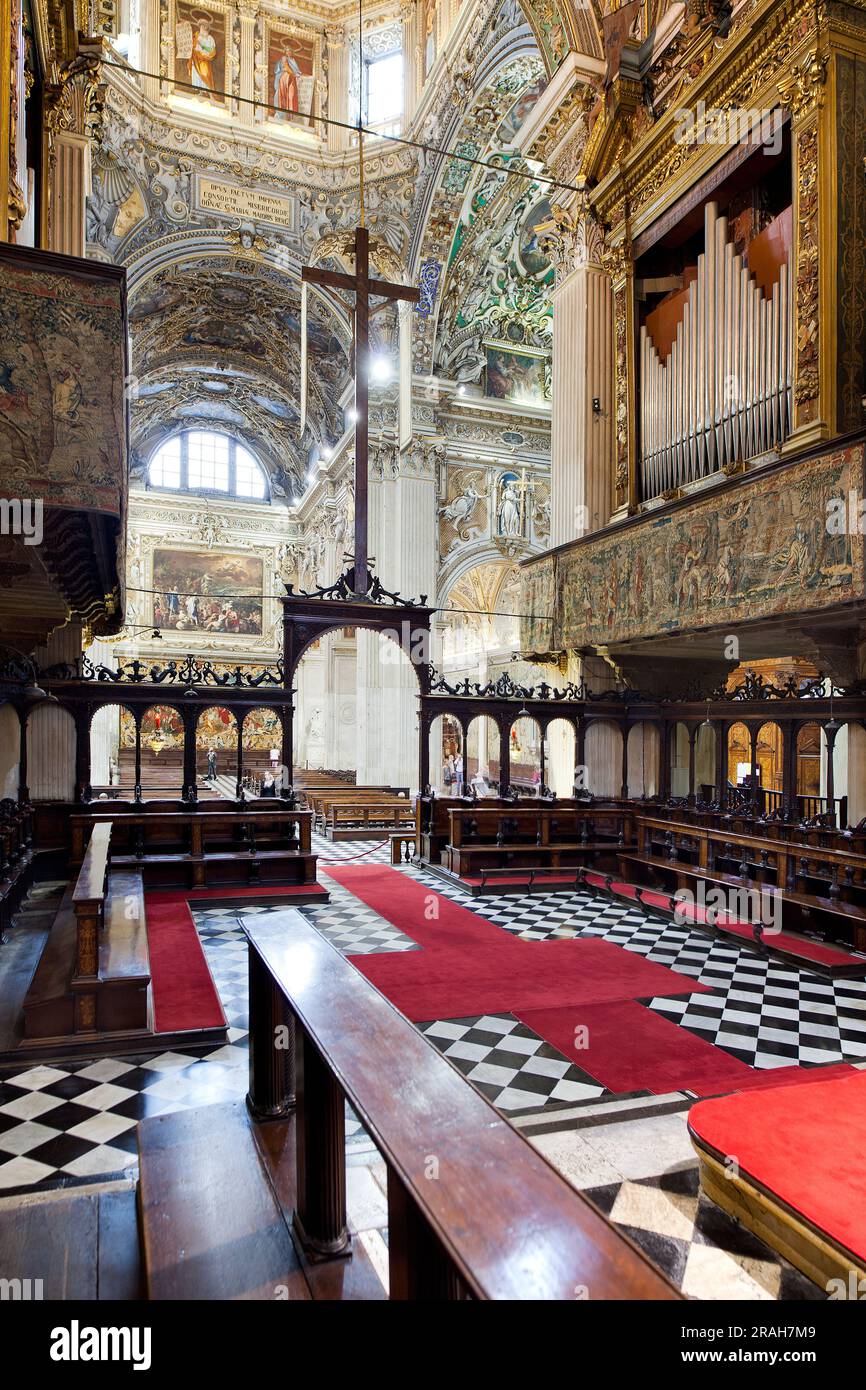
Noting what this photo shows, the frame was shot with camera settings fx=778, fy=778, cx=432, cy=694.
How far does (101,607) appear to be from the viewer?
277 inches

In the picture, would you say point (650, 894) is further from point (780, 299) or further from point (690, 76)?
point (690, 76)

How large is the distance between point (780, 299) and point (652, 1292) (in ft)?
29.9

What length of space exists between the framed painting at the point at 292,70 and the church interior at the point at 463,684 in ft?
0.33

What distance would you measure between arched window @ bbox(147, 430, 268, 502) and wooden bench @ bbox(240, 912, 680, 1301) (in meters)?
28.2

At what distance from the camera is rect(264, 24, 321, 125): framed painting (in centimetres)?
1650

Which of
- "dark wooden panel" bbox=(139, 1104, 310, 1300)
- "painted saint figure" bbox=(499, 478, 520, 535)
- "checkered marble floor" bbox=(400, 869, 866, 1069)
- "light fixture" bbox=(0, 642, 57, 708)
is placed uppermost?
"painted saint figure" bbox=(499, 478, 520, 535)

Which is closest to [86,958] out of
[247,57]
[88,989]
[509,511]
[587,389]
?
[88,989]

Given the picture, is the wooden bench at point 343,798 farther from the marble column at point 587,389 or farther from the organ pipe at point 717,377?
the organ pipe at point 717,377

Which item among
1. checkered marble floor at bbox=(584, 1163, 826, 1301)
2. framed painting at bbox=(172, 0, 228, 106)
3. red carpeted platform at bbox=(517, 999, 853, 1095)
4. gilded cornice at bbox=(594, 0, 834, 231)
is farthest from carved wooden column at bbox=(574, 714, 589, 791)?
framed painting at bbox=(172, 0, 228, 106)

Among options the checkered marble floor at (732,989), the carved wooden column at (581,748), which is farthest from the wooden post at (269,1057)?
the carved wooden column at (581,748)

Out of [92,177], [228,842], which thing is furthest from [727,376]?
[92,177]

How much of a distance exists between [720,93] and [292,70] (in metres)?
12.0

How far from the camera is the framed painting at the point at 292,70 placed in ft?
54.1

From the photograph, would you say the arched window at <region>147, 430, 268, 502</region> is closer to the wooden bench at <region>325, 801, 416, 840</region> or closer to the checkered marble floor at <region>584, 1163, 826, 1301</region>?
the wooden bench at <region>325, 801, 416, 840</region>
